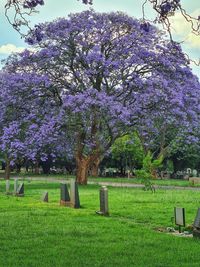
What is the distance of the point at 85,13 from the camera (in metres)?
36.7

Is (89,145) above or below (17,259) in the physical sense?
above

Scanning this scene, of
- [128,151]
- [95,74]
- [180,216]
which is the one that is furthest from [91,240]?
[128,151]

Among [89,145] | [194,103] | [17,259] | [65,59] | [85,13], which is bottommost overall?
[17,259]

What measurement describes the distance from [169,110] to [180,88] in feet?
5.43

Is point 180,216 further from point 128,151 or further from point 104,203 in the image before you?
point 128,151

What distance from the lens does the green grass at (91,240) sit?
949 centimetres

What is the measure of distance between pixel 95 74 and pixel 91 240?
83.5 ft

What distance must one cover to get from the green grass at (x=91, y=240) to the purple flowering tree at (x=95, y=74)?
17038 millimetres

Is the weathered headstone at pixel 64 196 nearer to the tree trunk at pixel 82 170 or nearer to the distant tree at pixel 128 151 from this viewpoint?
the tree trunk at pixel 82 170

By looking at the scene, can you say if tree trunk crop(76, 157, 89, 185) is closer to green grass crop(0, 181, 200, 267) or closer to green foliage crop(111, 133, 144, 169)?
green foliage crop(111, 133, 144, 169)

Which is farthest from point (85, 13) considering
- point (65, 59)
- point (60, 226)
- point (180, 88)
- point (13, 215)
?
point (60, 226)

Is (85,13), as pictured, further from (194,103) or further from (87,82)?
(194,103)

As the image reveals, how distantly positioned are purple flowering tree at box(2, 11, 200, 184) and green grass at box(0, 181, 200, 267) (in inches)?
671

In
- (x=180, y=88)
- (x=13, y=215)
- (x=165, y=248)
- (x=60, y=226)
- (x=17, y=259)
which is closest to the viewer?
(x=17, y=259)
